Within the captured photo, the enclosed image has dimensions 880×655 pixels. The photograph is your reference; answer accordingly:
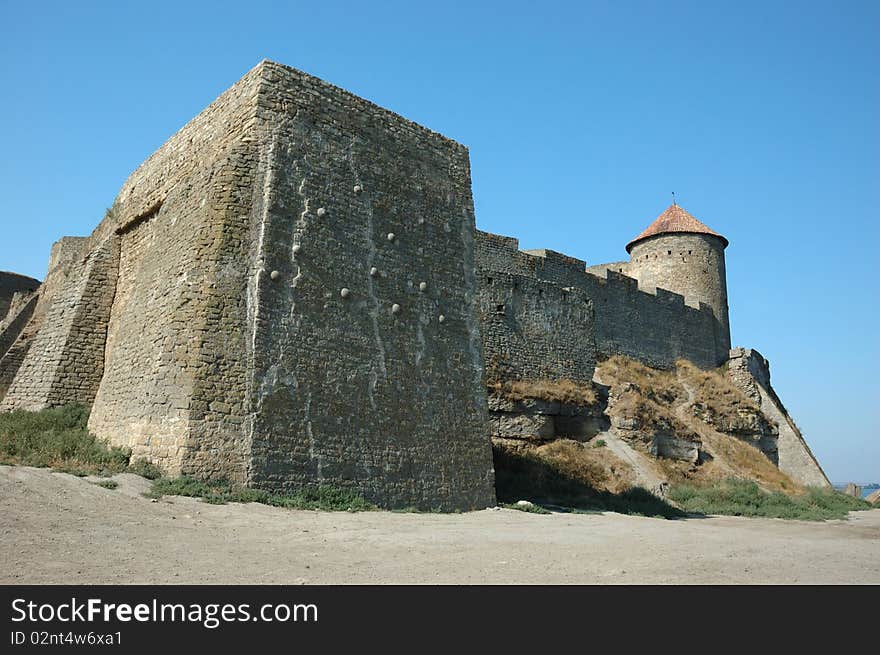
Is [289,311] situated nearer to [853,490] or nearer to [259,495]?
[259,495]

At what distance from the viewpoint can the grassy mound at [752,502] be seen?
18109 mm

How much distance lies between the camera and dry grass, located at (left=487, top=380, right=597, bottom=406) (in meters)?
20.1

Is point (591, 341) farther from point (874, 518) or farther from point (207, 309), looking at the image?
point (207, 309)

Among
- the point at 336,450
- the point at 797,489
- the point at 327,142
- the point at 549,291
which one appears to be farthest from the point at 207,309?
the point at 797,489

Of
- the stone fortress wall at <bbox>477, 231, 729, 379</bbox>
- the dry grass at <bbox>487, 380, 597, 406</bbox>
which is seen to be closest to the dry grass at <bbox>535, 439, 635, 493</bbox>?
the dry grass at <bbox>487, 380, 597, 406</bbox>

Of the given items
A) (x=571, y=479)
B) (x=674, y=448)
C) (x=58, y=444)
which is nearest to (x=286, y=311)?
(x=58, y=444)

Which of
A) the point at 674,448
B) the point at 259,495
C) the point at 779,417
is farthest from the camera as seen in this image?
the point at 779,417

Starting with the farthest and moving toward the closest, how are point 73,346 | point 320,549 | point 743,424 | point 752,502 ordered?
point 743,424, point 752,502, point 73,346, point 320,549

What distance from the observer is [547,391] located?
21.0 m

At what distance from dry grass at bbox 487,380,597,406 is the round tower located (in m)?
14.4

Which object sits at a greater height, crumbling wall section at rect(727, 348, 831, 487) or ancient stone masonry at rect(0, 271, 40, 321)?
ancient stone masonry at rect(0, 271, 40, 321)

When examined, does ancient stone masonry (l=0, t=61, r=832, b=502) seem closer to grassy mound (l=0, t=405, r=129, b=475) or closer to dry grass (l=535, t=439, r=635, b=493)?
grassy mound (l=0, t=405, r=129, b=475)

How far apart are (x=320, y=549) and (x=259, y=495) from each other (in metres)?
2.43

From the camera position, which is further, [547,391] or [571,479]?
[547,391]
